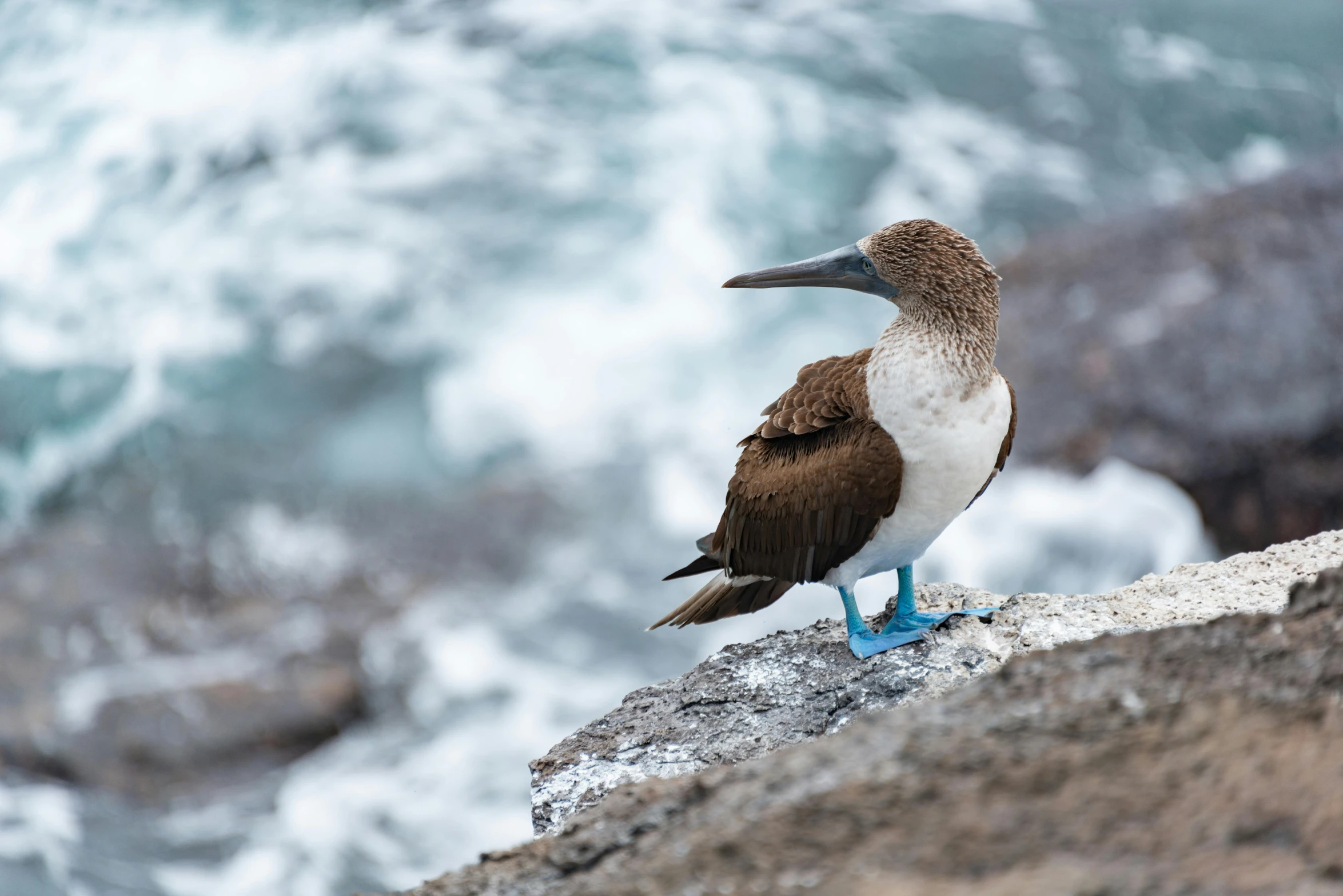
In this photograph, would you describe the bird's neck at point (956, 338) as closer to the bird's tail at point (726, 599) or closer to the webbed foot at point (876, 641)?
the webbed foot at point (876, 641)

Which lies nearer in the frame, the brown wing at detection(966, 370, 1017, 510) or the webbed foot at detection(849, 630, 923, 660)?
the webbed foot at detection(849, 630, 923, 660)

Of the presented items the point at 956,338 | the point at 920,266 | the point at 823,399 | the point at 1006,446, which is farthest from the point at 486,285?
the point at 956,338

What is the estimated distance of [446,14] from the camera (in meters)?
17.6

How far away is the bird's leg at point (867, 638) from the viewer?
4.36 meters

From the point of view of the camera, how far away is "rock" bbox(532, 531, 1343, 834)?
160 inches

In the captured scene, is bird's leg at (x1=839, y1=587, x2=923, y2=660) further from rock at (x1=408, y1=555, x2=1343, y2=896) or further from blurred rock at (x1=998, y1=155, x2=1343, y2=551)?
blurred rock at (x1=998, y1=155, x2=1343, y2=551)

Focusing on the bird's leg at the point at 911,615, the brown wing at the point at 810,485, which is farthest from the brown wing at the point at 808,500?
the bird's leg at the point at 911,615

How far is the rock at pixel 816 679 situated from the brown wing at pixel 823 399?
0.80 meters

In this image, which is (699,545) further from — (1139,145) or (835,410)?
(1139,145)

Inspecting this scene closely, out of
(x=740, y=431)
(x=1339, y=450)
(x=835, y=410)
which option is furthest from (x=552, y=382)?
(x=835, y=410)

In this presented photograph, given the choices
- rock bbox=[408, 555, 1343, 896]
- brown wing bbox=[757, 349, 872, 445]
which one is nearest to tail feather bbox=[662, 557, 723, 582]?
brown wing bbox=[757, 349, 872, 445]

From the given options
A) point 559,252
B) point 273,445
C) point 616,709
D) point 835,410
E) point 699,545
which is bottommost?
point 616,709

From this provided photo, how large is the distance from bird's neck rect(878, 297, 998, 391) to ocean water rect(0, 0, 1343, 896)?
5351 millimetres

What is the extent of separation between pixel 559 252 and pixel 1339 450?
27.4 ft
